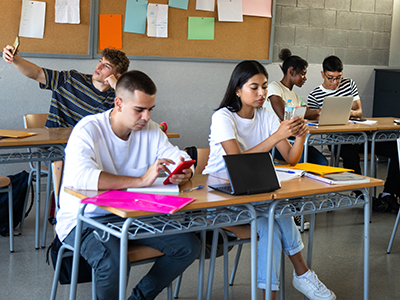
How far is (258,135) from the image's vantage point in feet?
8.44

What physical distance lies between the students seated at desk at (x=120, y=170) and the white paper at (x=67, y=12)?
242 centimetres

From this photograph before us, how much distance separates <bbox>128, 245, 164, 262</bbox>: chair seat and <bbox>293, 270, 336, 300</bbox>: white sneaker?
746 millimetres

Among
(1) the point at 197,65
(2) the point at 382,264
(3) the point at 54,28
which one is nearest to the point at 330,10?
(1) the point at 197,65

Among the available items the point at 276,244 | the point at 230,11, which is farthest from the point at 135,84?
the point at 230,11

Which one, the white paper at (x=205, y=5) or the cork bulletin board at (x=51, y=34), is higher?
the white paper at (x=205, y=5)

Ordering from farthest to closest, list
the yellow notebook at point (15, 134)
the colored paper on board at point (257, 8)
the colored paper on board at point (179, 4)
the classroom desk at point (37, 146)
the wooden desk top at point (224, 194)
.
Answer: the colored paper on board at point (257, 8) → the colored paper on board at point (179, 4) → the yellow notebook at point (15, 134) → the classroom desk at point (37, 146) → the wooden desk top at point (224, 194)

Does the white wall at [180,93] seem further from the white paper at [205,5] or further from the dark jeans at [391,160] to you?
the dark jeans at [391,160]

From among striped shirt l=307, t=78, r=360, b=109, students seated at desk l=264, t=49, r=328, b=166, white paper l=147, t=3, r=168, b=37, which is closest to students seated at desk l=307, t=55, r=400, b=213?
striped shirt l=307, t=78, r=360, b=109

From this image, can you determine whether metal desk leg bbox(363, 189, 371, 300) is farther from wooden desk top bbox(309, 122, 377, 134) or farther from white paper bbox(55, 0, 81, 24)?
white paper bbox(55, 0, 81, 24)

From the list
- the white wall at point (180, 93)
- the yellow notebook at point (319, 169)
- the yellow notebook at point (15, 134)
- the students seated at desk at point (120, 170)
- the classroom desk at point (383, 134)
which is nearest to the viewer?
the students seated at desk at point (120, 170)

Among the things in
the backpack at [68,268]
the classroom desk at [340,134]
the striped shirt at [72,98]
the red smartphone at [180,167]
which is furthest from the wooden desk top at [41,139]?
the classroom desk at [340,134]

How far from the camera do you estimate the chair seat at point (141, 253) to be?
1723mm

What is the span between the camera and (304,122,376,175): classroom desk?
11.0 feet

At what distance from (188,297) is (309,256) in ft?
A: 2.10
